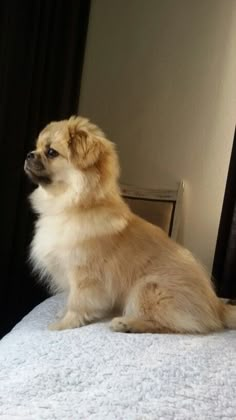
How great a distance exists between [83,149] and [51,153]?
0.12 m

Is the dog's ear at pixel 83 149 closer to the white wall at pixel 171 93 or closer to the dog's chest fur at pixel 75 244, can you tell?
the dog's chest fur at pixel 75 244

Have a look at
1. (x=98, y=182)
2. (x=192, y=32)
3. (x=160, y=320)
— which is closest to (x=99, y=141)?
(x=98, y=182)

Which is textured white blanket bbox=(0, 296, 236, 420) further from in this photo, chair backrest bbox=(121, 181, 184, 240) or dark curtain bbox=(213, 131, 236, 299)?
chair backrest bbox=(121, 181, 184, 240)

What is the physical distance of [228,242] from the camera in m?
2.40

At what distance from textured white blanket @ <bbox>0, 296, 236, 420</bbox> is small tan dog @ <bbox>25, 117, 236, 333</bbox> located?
0.08 m

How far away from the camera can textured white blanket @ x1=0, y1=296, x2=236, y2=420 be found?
1059 millimetres

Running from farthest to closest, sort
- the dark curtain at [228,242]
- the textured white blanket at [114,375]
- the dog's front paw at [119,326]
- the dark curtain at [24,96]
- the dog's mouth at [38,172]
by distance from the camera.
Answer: the dark curtain at [228,242]
the dark curtain at [24,96]
the dog's mouth at [38,172]
the dog's front paw at [119,326]
the textured white blanket at [114,375]

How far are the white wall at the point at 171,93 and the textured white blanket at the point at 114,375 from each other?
3.75 feet

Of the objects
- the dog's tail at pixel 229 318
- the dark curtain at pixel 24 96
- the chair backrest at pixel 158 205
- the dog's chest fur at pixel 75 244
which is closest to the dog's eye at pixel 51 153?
the dog's chest fur at pixel 75 244

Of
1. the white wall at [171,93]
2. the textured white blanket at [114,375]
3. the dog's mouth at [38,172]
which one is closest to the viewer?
the textured white blanket at [114,375]

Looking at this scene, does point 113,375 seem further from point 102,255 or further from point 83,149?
point 83,149

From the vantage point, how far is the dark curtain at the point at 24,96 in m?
2.11

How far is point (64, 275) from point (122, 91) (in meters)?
1.29

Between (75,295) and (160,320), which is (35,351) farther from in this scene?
(160,320)
